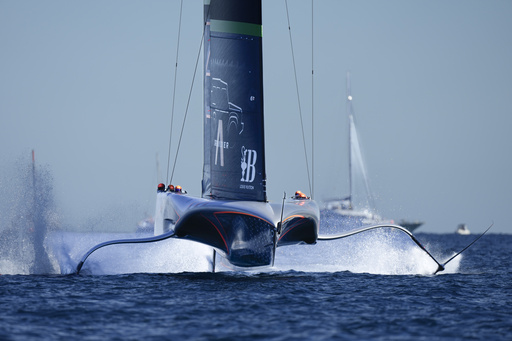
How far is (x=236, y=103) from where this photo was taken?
1545cm

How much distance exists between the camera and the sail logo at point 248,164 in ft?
49.9

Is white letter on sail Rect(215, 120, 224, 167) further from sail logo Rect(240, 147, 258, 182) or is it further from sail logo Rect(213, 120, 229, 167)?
sail logo Rect(240, 147, 258, 182)

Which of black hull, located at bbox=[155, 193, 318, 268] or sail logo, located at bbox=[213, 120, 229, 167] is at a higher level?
sail logo, located at bbox=[213, 120, 229, 167]

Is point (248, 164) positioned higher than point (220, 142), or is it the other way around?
point (220, 142)

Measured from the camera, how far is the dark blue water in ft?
31.0

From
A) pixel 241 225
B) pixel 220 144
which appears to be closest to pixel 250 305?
pixel 241 225

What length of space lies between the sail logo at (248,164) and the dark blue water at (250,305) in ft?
6.99

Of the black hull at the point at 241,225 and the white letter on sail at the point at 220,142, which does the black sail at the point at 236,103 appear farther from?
the black hull at the point at 241,225

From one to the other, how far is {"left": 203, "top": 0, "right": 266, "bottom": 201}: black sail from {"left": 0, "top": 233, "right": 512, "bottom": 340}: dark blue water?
209cm

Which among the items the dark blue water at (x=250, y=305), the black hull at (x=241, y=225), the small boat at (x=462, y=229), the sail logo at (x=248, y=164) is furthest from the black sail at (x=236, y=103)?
the small boat at (x=462, y=229)

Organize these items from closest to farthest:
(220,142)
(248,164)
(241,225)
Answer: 1. (241,225)
2. (248,164)
3. (220,142)

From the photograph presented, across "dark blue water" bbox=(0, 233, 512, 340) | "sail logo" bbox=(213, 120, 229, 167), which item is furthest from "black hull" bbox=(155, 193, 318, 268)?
"sail logo" bbox=(213, 120, 229, 167)

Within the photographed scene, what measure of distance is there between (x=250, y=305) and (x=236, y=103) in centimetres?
523

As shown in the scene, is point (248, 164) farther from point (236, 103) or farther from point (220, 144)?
point (236, 103)
